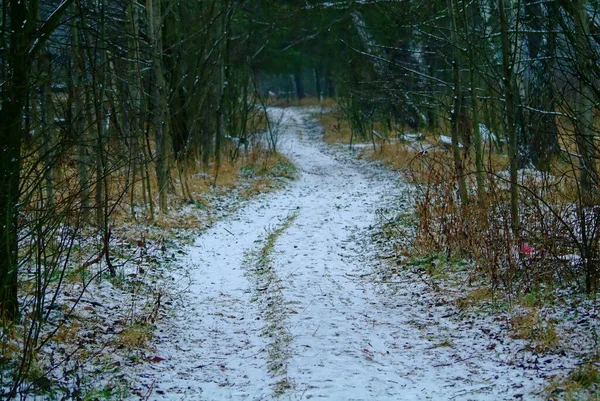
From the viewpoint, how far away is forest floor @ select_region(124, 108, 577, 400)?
5172 mm

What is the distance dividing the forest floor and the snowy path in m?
0.01

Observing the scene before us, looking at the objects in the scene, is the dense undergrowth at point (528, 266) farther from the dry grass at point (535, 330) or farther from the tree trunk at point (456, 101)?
the tree trunk at point (456, 101)

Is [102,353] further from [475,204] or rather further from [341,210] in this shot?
[341,210]

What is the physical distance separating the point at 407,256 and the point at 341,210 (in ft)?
15.1

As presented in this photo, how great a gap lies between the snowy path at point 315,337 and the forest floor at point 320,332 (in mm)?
13

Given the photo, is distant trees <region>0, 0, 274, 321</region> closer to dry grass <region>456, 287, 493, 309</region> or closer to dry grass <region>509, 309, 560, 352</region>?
dry grass <region>456, 287, 493, 309</region>

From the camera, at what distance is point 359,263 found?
9.51 meters

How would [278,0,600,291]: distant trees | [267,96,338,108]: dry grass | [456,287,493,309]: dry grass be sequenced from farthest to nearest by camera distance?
[267,96,338,108]: dry grass
[456,287,493,309]: dry grass
[278,0,600,291]: distant trees

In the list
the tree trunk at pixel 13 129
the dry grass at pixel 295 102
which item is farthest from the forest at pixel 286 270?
the dry grass at pixel 295 102

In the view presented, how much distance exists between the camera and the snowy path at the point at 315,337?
5.16 meters

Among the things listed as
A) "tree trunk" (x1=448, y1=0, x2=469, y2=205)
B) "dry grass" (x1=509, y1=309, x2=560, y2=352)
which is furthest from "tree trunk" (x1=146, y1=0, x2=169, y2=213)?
"dry grass" (x1=509, y1=309, x2=560, y2=352)

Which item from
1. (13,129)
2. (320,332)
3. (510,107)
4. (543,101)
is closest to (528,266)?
(510,107)

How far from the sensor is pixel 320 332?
6.40 meters

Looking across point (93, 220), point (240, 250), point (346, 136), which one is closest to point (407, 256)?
point (240, 250)
